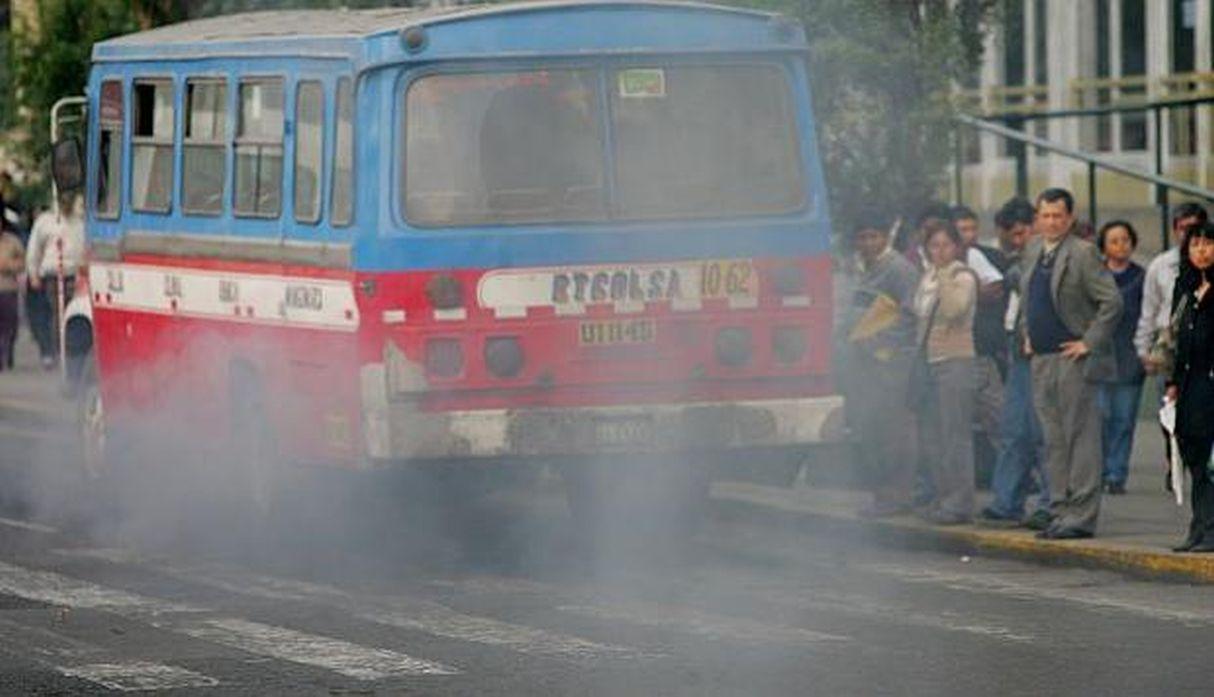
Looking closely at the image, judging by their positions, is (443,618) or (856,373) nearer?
(443,618)

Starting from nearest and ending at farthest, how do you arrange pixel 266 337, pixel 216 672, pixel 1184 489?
pixel 216 672 < pixel 266 337 < pixel 1184 489

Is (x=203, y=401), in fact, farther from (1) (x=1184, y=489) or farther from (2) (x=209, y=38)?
(1) (x=1184, y=489)

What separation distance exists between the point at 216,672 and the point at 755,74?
566 centimetres

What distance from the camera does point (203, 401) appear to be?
1895 cm

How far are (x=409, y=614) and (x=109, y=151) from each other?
6645mm

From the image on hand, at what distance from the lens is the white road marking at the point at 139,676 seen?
12.2 m

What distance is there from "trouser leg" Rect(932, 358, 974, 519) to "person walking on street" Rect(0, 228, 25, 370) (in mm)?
15741

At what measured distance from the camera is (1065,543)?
55.2 feet

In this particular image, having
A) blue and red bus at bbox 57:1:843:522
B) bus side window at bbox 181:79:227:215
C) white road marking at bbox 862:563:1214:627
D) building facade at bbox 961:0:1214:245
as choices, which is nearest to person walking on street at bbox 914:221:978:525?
blue and red bus at bbox 57:1:843:522

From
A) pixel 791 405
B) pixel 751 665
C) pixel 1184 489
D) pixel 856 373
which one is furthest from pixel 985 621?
pixel 1184 489

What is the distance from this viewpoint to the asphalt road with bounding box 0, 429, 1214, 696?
40.6 feet

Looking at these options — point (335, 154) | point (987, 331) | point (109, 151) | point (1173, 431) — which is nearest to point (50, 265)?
point (109, 151)

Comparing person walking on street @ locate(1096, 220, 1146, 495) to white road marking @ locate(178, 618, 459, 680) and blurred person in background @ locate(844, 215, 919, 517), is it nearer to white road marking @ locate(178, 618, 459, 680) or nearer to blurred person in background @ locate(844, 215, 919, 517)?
blurred person in background @ locate(844, 215, 919, 517)

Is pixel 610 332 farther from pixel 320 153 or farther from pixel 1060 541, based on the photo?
pixel 1060 541
